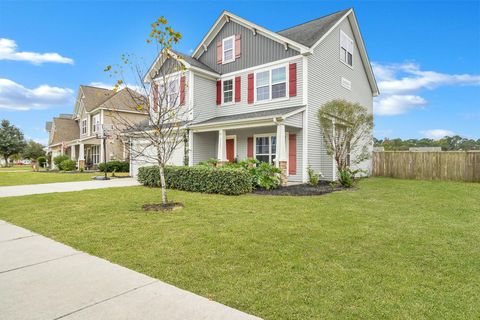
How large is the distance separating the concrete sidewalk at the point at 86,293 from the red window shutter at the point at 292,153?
10784 millimetres

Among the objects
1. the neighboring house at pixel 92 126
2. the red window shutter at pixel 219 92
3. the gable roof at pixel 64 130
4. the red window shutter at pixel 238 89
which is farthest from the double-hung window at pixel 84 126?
the red window shutter at pixel 238 89

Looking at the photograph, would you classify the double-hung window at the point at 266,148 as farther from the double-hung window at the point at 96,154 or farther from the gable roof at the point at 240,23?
the double-hung window at the point at 96,154

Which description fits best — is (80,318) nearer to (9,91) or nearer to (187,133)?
(187,133)

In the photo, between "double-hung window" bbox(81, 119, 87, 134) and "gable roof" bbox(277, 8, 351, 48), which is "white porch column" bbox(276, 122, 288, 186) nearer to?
"gable roof" bbox(277, 8, 351, 48)

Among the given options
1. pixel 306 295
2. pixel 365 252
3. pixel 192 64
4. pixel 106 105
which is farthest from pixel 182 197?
pixel 106 105

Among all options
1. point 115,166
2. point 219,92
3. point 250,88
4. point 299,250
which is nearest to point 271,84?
point 250,88

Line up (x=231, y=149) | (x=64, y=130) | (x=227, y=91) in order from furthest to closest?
(x=64, y=130) < (x=227, y=91) < (x=231, y=149)

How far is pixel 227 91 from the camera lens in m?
16.1

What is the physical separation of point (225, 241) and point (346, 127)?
9.74 meters

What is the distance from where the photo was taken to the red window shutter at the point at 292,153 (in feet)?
44.3

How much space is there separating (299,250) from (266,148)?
10.5 meters

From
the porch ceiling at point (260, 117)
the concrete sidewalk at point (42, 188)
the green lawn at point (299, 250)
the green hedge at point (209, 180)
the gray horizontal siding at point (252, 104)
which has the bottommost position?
the green lawn at point (299, 250)

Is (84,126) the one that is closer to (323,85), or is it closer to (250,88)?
(250,88)

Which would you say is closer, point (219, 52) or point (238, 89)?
point (238, 89)
